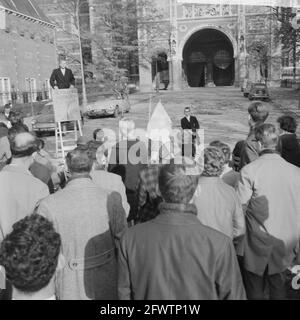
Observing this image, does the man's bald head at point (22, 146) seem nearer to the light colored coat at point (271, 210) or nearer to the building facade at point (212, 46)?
the light colored coat at point (271, 210)

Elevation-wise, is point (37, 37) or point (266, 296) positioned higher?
point (37, 37)

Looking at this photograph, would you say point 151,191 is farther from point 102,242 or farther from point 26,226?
point 26,226

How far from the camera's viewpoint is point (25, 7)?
1485 inches

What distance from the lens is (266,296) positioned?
4.27 m

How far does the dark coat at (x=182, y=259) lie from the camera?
109 inches

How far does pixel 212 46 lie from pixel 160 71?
6923 millimetres

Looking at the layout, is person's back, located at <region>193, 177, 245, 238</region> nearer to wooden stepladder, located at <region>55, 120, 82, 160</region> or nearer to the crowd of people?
the crowd of people

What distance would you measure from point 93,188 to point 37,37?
38.8 metres

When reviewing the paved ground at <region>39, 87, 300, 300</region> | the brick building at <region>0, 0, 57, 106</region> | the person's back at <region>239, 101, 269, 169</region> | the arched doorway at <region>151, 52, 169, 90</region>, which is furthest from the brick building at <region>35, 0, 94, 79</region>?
the person's back at <region>239, 101, 269, 169</region>

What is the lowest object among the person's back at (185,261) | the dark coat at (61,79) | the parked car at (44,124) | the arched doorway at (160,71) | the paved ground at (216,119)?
the paved ground at (216,119)

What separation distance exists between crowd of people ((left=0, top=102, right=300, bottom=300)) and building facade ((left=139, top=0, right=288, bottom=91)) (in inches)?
1819

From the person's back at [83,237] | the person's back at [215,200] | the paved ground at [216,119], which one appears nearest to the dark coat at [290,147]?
the person's back at [215,200]

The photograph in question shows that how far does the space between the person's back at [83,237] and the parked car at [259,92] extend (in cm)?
3121
